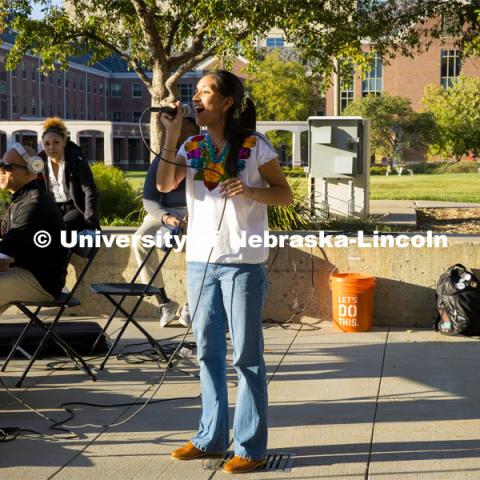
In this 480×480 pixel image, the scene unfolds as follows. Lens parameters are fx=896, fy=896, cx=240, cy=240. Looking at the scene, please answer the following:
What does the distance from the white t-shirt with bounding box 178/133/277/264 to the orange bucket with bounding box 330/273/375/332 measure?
416 cm

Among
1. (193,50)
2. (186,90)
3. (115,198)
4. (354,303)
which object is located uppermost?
(186,90)

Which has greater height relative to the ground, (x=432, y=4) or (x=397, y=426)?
(x=432, y=4)

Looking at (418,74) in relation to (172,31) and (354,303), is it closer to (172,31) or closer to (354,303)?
(172,31)

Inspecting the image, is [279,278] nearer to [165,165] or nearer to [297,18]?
[165,165]

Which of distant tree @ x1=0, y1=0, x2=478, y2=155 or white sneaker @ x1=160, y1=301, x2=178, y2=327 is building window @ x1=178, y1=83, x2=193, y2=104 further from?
white sneaker @ x1=160, y1=301, x2=178, y2=327

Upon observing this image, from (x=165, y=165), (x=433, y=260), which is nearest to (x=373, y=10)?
(x=433, y=260)

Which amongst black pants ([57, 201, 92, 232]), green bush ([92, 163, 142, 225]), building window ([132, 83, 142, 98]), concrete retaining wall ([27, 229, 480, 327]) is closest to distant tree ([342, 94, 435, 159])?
building window ([132, 83, 142, 98])

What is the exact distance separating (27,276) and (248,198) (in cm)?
259

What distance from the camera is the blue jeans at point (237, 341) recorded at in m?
4.44

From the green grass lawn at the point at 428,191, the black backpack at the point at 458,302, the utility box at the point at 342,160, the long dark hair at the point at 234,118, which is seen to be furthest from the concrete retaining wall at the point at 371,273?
the green grass lawn at the point at 428,191

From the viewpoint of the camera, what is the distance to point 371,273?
8.99 m

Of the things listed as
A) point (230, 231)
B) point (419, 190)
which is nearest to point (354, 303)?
point (230, 231)

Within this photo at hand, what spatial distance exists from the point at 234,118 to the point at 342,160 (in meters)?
11.3

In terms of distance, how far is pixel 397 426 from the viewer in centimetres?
545
